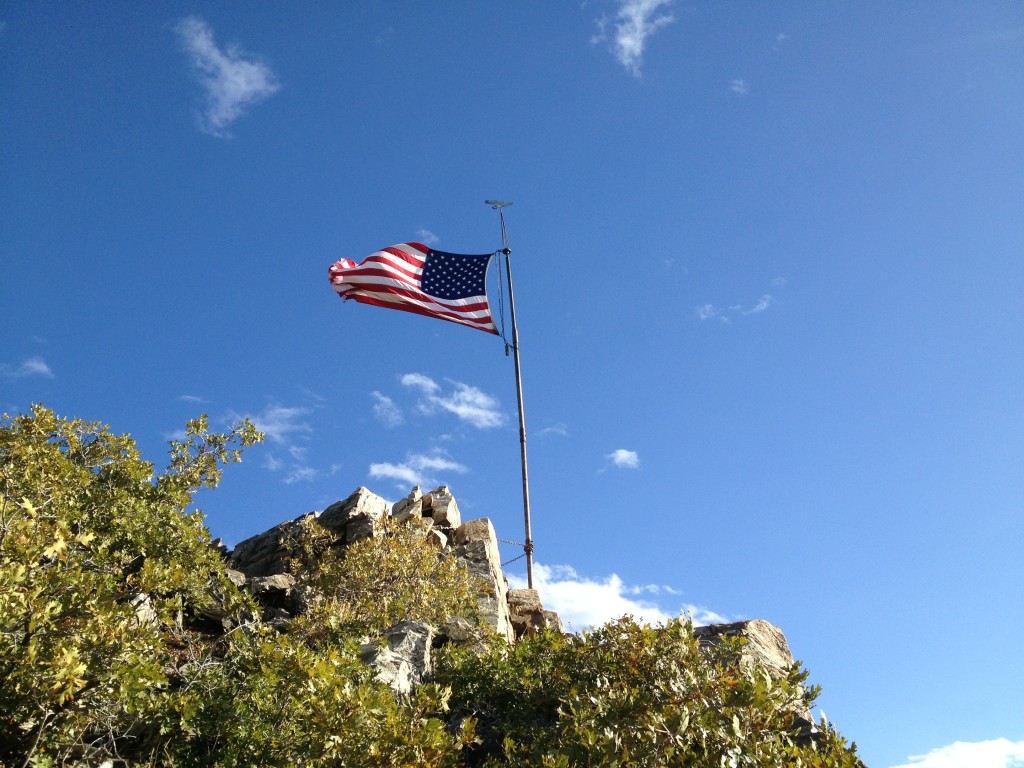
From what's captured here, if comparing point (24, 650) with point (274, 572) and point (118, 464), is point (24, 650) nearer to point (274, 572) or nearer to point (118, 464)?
point (118, 464)

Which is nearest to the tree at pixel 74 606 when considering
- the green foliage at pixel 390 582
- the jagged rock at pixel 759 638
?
the green foliage at pixel 390 582

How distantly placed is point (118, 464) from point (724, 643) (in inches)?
428

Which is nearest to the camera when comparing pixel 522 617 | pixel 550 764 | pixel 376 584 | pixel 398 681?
pixel 550 764

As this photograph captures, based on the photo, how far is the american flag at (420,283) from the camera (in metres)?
20.4

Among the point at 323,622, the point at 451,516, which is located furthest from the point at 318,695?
the point at 451,516

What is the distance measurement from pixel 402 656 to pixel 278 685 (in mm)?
2612

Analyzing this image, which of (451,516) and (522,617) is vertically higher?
(451,516)

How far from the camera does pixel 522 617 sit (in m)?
18.5

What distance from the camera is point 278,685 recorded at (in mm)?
8242

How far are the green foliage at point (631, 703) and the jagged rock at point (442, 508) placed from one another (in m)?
10.1

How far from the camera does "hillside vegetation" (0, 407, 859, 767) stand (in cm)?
689

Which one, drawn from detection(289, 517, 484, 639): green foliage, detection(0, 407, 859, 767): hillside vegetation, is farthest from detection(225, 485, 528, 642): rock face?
Result: detection(0, 407, 859, 767): hillside vegetation

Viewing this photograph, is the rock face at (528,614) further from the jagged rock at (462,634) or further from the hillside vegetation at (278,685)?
the hillside vegetation at (278,685)

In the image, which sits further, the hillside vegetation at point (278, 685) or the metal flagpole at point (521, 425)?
the metal flagpole at point (521, 425)
